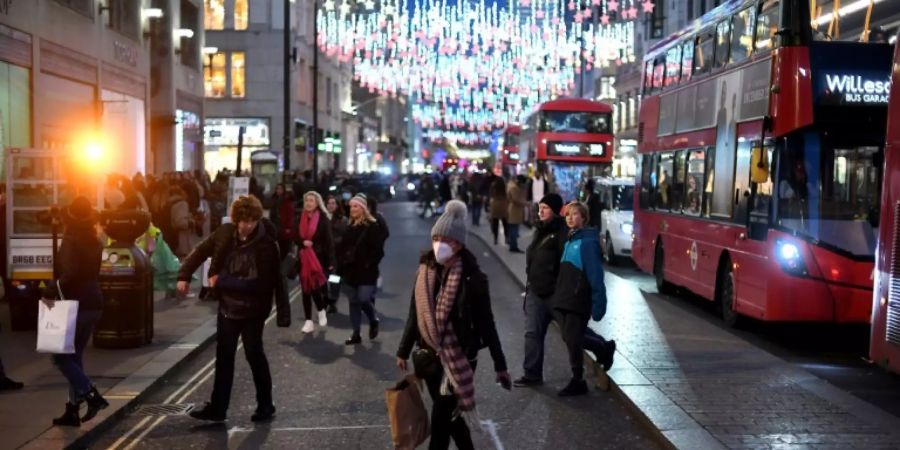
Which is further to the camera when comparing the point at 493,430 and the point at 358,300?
the point at 358,300

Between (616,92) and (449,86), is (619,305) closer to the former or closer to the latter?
(616,92)

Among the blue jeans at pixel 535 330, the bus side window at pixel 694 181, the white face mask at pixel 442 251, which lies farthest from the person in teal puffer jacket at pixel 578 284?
the bus side window at pixel 694 181

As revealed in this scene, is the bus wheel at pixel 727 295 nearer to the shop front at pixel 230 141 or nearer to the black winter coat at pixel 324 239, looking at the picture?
the black winter coat at pixel 324 239

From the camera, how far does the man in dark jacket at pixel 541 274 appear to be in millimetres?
9242

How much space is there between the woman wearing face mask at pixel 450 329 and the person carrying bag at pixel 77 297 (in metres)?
3.01

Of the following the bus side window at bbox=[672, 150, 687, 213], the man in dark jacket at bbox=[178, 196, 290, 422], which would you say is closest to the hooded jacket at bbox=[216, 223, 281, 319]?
the man in dark jacket at bbox=[178, 196, 290, 422]

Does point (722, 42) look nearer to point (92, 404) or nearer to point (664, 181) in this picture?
point (664, 181)

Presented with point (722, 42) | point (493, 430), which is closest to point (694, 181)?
point (722, 42)

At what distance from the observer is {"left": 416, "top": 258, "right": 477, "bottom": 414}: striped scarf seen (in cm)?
597

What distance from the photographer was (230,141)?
52.0 meters

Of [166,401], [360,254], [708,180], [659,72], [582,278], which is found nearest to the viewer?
[582,278]

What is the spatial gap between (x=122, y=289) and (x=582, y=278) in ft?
16.1

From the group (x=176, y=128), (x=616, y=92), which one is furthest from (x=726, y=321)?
(x=616, y=92)

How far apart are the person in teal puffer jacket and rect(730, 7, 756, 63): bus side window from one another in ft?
17.0
